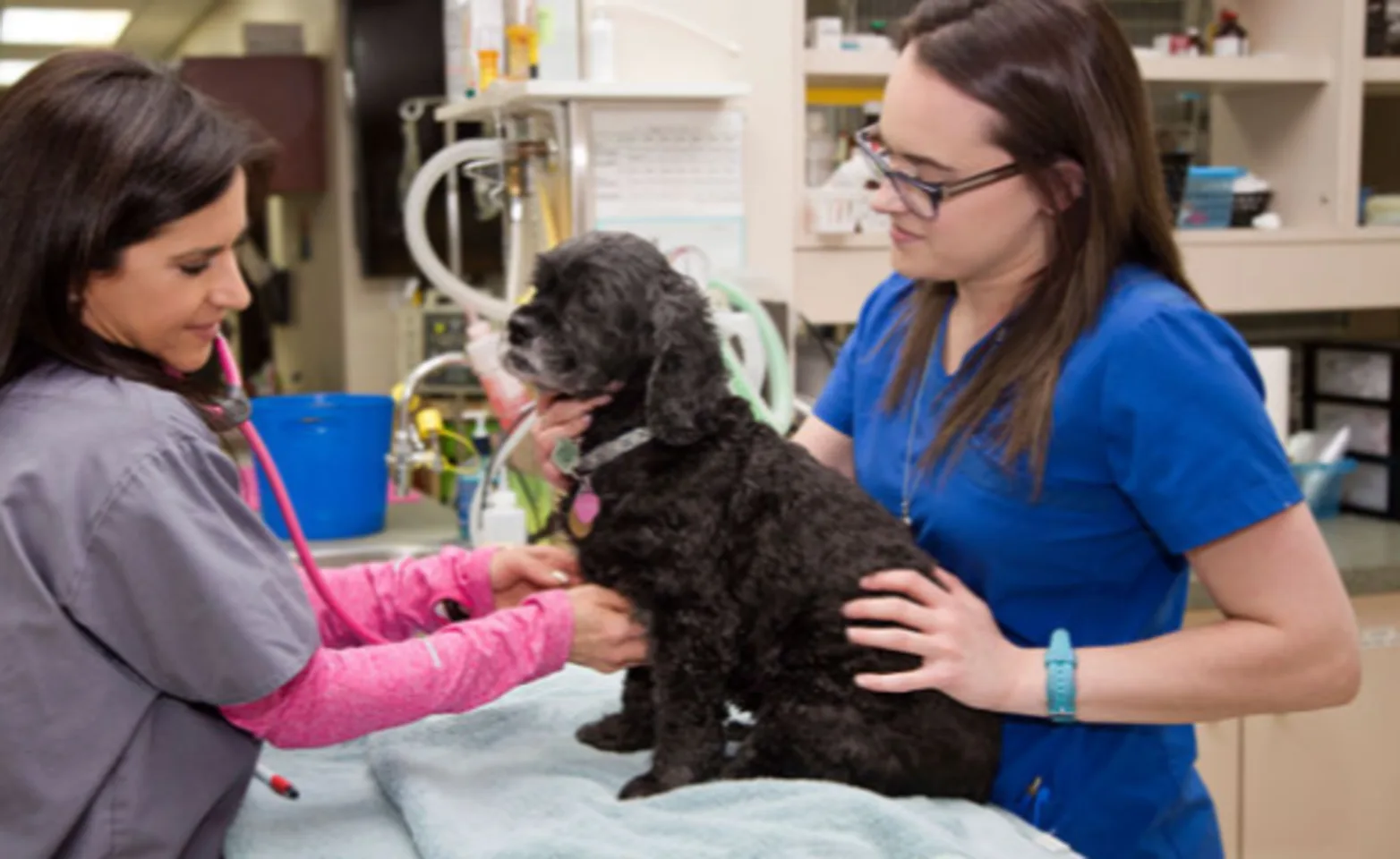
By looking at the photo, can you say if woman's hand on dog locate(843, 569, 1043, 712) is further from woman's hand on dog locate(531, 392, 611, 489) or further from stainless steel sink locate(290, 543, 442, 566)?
stainless steel sink locate(290, 543, 442, 566)

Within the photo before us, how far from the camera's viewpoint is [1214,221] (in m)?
2.75

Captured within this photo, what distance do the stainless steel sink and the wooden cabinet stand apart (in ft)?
11.6

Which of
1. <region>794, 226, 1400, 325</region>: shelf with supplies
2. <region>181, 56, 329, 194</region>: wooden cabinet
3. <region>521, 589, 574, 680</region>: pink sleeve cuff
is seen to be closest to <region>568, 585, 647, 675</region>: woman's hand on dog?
<region>521, 589, 574, 680</region>: pink sleeve cuff

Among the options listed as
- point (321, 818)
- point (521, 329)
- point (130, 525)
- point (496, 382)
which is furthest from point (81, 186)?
point (496, 382)

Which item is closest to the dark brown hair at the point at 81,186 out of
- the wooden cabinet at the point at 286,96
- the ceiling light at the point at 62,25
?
the wooden cabinet at the point at 286,96

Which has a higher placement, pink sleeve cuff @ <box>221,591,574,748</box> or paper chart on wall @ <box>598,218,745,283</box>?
paper chart on wall @ <box>598,218,745,283</box>

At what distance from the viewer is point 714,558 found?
4.25ft

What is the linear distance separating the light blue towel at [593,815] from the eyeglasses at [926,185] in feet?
1.73

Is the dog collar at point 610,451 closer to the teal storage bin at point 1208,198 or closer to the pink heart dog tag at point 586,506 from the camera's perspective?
the pink heart dog tag at point 586,506

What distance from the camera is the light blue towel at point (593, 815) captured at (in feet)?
3.51

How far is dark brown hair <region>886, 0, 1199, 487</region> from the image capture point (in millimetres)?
1183

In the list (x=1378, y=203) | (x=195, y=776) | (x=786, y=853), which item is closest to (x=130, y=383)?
(x=195, y=776)

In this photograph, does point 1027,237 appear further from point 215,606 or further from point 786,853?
point 215,606

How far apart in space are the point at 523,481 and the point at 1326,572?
159cm
